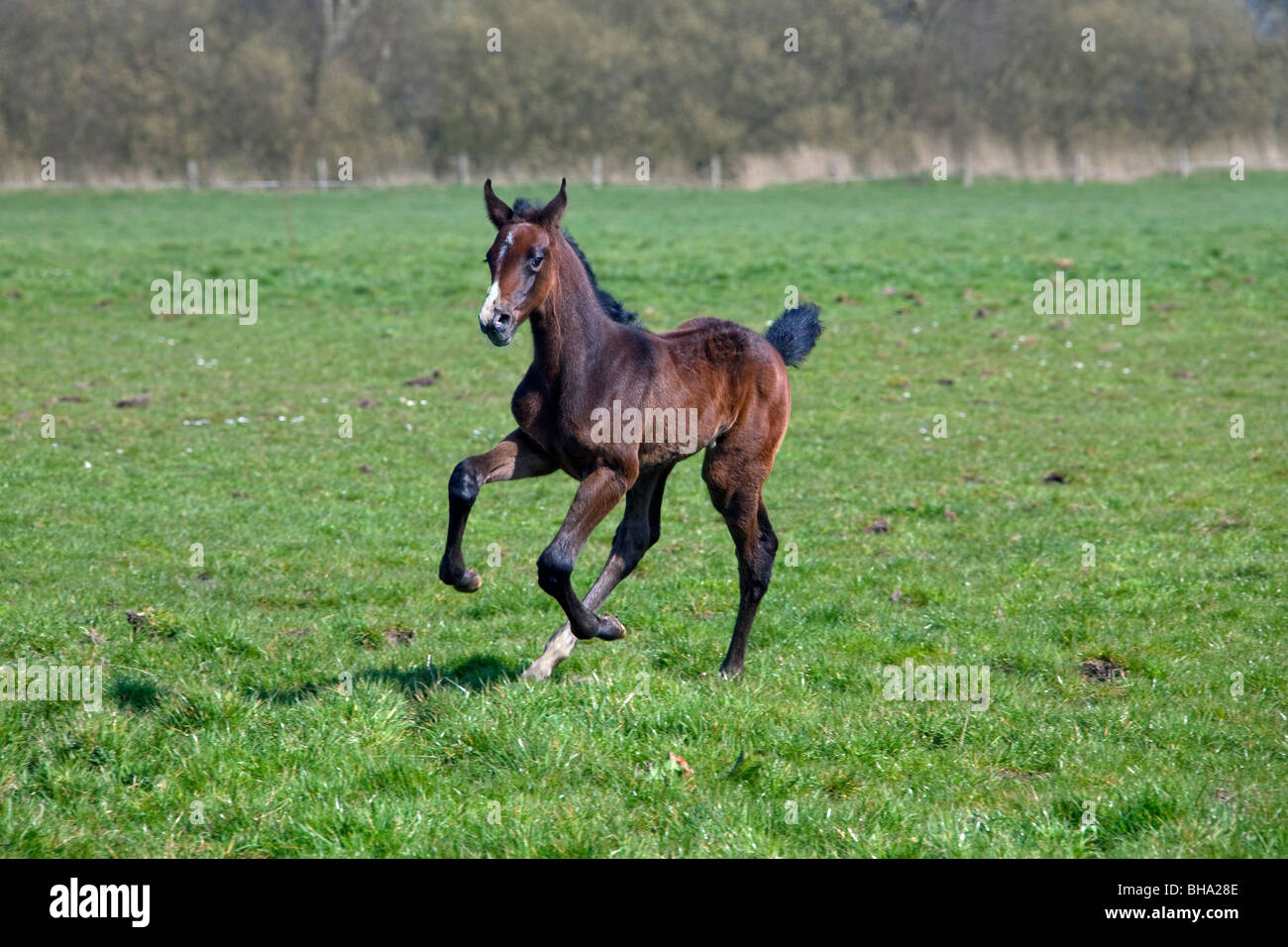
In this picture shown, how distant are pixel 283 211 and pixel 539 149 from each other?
20795 millimetres

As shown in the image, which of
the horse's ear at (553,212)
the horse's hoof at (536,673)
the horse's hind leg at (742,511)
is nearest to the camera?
the horse's ear at (553,212)

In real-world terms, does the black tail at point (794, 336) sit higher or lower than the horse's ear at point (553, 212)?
lower

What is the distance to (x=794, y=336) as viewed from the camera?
26.0 feet

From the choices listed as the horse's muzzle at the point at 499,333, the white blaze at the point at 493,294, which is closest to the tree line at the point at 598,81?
the white blaze at the point at 493,294

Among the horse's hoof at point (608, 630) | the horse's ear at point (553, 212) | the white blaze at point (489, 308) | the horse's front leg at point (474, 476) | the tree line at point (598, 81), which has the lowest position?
the horse's hoof at point (608, 630)

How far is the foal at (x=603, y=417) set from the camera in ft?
20.0

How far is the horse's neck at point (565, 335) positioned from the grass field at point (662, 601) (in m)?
1.59

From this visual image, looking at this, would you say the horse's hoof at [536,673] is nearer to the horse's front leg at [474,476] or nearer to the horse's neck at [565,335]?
the horse's front leg at [474,476]

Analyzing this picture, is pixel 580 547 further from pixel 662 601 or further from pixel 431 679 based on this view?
pixel 662 601

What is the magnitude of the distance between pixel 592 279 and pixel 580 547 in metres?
1.53

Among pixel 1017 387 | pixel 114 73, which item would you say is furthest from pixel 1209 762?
pixel 114 73

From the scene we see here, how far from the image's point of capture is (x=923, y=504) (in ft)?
37.4

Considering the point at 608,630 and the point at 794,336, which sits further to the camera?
the point at 794,336

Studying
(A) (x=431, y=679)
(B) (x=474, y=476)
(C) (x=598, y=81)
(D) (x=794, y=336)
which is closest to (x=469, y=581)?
(B) (x=474, y=476)
